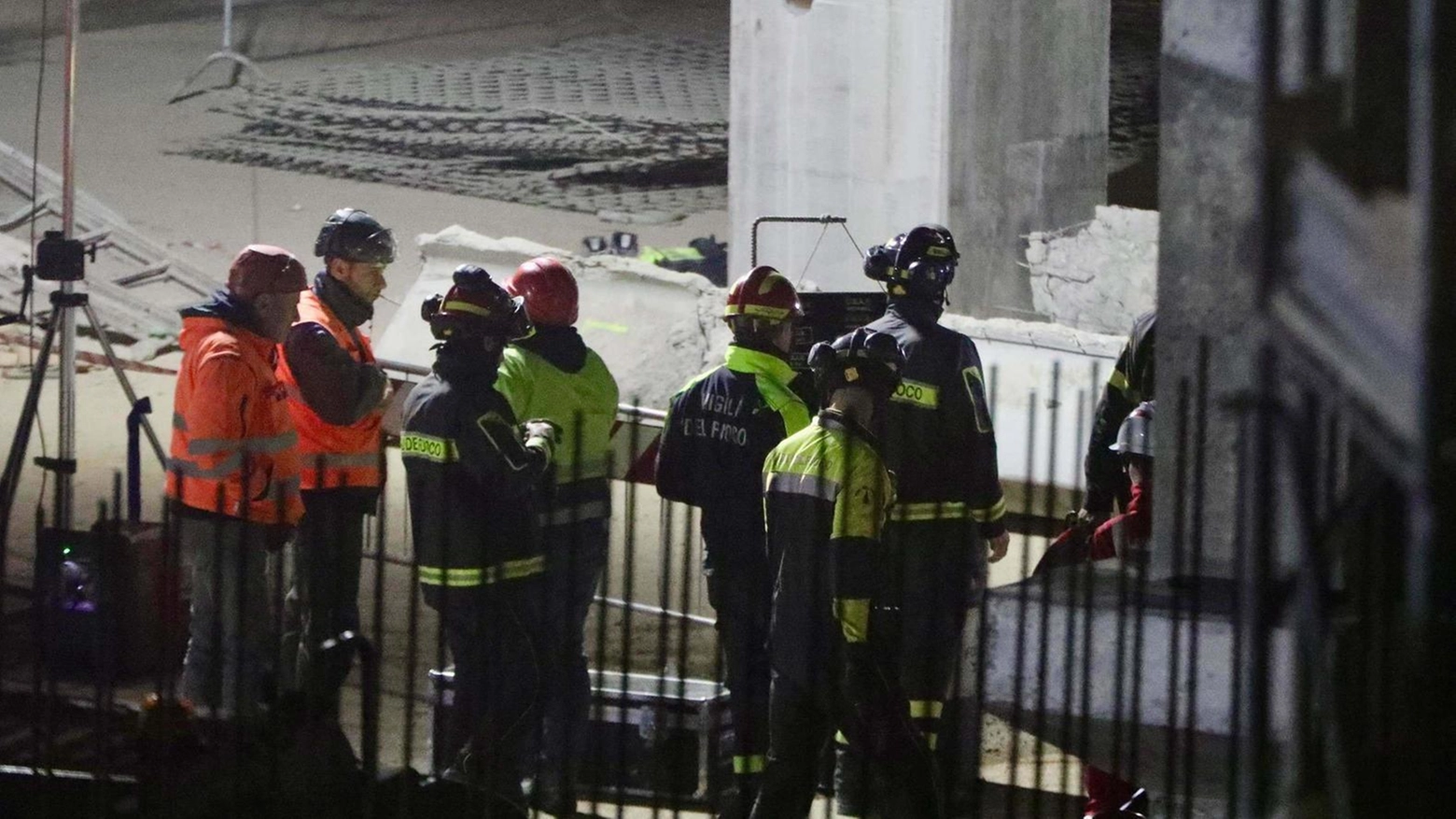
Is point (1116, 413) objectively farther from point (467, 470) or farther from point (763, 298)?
point (467, 470)

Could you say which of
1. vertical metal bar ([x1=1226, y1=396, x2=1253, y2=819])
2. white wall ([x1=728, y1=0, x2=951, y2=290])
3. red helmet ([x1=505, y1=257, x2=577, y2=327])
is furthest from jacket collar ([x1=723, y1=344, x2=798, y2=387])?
white wall ([x1=728, y1=0, x2=951, y2=290])

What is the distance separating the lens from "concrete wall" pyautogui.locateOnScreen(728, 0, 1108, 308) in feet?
45.5

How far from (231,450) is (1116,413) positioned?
3227 mm

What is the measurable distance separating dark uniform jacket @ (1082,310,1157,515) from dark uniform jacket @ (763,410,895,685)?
62.6 inches

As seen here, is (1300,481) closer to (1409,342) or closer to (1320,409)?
(1409,342)

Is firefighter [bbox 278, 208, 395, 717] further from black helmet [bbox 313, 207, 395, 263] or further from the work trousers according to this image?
the work trousers

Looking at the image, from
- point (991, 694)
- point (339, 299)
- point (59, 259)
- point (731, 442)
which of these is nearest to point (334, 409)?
point (339, 299)

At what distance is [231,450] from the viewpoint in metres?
6.61

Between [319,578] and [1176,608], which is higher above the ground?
[1176,608]

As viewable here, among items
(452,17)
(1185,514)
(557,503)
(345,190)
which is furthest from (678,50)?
(1185,514)

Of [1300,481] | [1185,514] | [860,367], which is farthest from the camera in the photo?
[860,367]

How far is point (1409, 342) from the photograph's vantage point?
8.05 ft

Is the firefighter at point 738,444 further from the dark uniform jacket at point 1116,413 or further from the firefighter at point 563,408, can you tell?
the dark uniform jacket at point 1116,413

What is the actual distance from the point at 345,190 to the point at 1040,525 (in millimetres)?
8402
